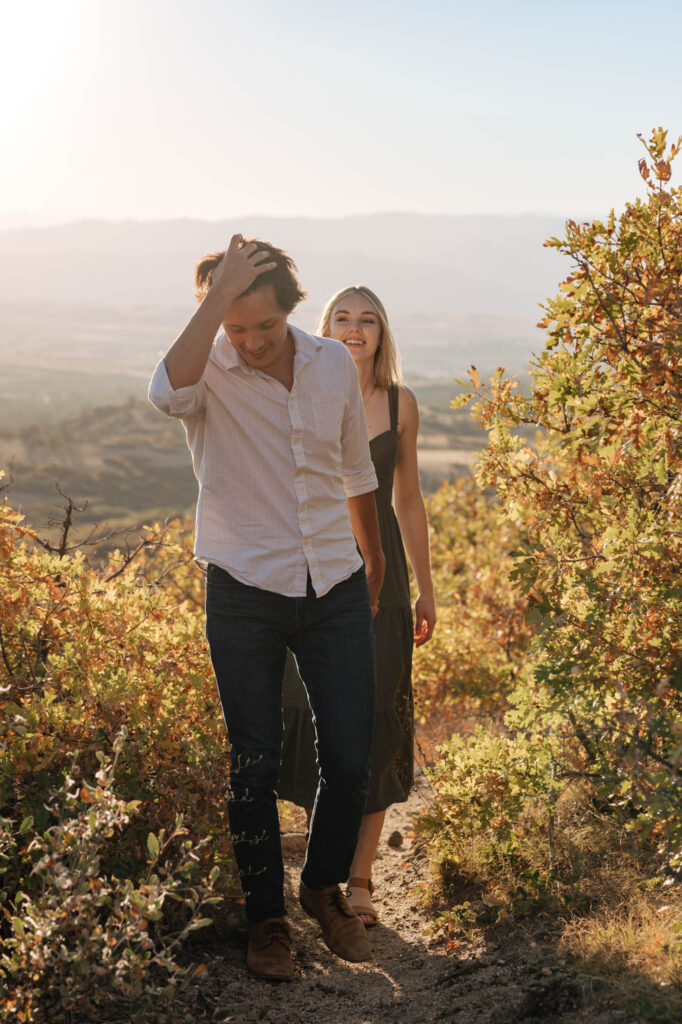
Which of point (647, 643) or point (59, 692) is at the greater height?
point (647, 643)

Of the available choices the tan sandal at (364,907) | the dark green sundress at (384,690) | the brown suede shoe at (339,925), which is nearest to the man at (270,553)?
the brown suede shoe at (339,925)

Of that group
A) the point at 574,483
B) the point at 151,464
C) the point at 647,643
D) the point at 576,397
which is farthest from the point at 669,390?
the point at 151,464

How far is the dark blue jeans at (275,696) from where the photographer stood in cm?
284

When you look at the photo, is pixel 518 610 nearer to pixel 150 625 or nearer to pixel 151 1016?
pixel 150 625

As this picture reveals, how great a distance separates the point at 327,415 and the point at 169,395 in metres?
0.48

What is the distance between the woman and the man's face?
3.18ft

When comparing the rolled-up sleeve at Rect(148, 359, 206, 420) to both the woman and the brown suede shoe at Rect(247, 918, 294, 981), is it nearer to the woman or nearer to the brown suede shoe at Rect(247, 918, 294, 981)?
the woman

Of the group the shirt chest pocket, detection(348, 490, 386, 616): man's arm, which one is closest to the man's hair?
the shirt chest pocket

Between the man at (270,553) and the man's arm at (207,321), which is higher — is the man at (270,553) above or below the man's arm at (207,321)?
below

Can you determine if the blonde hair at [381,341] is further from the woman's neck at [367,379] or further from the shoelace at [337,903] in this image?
the shoelace at [337,903]

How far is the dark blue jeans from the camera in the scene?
2.84 meters

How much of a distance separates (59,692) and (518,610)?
162 inches

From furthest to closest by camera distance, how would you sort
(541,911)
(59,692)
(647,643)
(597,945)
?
1. (59,692)
2. (541,911)
3. (647,643)
4. (597,945)

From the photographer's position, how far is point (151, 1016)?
2.50 meters
